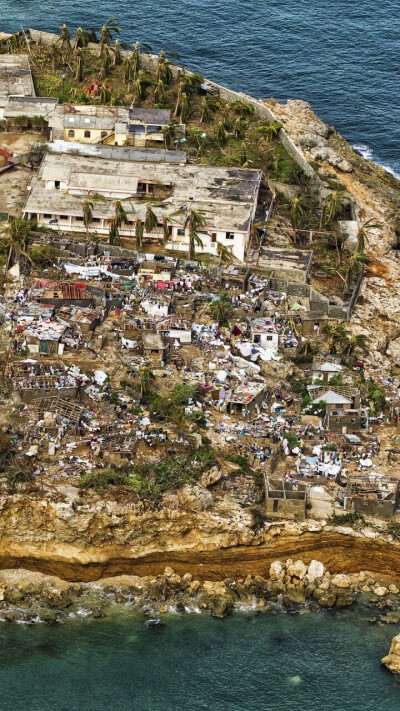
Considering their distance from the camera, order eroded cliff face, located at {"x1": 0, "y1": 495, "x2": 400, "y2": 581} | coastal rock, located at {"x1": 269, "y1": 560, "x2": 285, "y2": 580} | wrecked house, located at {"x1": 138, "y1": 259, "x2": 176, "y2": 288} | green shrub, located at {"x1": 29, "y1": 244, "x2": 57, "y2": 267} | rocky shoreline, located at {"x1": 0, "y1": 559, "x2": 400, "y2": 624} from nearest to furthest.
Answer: rocky shoreline, located at {"x1": 0, "y1": 559, "x2": 400, "y2": 624} < eroded cliff face, located at {"x1": 0, "y1": 495, "x2": 400, "y2": 581} < coastal rock, located at {"x1": 269, "y1": 560, "x2": 285, "y2": 580} < green shrub, located at {"x1": 29, "y1": 244, "x2": 57, "y2": 267} < wrecked house, located at {"x1": 138, "y1": 259, "x2": 176, "y2": 288}

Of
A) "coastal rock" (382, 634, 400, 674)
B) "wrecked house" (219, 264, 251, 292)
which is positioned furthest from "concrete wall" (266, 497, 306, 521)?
"wrecked house" (219, 264, 251, 292)

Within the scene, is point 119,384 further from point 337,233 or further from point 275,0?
point 275,0

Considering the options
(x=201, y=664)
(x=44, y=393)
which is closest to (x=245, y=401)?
(x=44, y=393)

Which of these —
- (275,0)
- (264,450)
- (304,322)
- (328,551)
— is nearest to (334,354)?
(304,322)

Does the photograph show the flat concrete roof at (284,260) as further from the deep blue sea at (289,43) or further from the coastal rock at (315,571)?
the coastal rock at (315,571)

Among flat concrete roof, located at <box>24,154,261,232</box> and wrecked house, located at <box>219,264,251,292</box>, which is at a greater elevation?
flat concrete roof, located at <box>24,154,261,232</box>

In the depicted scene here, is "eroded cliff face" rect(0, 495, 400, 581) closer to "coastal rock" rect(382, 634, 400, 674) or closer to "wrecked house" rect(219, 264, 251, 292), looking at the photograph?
"coastal rock" rect(382, 634, 400, 674)
